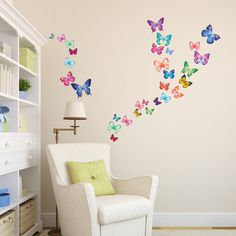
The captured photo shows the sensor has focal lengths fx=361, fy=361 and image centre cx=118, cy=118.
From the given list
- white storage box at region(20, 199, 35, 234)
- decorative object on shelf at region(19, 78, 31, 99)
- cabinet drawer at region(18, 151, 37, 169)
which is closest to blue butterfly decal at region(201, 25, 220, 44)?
decorative object on shelf at region(19, 78, 31, 99)

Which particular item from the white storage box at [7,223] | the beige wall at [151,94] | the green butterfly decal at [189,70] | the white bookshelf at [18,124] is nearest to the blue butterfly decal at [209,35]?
the beige wall at [151,94]

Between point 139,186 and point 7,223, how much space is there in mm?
1137

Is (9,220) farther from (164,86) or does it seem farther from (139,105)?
(164,86)

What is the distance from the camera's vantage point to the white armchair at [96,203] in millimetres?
2686

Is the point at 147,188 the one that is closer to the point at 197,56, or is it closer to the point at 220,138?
the point at 220,138

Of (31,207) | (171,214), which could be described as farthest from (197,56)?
(31,207)

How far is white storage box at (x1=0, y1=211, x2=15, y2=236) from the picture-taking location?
2.71m

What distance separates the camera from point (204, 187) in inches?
151

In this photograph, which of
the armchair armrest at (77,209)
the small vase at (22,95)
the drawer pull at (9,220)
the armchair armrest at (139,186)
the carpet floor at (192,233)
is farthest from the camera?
the carpet floor at (192,233)

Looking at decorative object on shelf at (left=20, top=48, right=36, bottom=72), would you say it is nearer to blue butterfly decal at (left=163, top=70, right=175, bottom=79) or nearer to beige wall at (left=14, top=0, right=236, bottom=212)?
beige wall at (left=14, top=0, right=236, bottom=212)

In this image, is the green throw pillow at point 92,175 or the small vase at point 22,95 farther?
the small vase at point 22,95

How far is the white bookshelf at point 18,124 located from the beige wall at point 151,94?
35 cm

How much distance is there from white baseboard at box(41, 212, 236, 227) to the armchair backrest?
2.78ft

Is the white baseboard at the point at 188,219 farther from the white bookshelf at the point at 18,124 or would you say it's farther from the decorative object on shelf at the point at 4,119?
the decorative object on shelf at the point at 4,119
